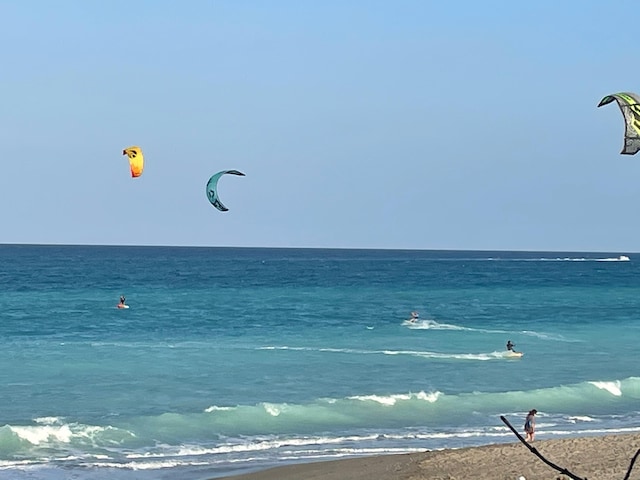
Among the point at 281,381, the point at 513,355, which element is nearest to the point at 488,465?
the point at 281,381

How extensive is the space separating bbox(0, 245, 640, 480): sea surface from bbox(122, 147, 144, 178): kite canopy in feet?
17.3

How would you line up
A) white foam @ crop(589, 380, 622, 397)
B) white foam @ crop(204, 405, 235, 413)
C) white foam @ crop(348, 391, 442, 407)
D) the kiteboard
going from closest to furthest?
1. white foam @ crop(204, 405, 235, 413)
2. white foam @ crop(348, 391, 442, 407)
3. white foam @ crop(589, 380, 622, 397)
4. the kiteboard

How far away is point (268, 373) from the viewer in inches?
1067

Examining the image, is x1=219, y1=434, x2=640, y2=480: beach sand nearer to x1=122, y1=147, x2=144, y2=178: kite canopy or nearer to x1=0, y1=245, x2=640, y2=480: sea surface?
x1=0, y1=245, x2=640, y2=480: sea surface

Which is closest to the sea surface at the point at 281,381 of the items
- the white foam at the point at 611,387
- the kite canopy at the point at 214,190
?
the white foam at the point at 611,387

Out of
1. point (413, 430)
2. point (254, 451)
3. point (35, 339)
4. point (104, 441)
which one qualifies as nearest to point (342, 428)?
point (413, 430)

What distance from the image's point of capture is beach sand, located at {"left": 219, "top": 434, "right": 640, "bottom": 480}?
47.5 ft

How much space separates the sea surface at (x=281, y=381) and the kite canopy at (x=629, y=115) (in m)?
6.19

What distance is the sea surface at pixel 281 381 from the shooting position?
17953 millimetres

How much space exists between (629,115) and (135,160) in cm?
1060

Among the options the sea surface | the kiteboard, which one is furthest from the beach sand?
A: the kiteboard

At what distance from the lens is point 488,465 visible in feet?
49.7

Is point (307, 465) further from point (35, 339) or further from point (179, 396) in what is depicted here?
point (35, 339)

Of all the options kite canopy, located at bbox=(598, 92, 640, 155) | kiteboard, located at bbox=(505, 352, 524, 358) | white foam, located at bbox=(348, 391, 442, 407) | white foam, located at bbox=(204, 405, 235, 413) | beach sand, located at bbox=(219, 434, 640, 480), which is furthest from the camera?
kiteboard, located at bbox=(505, 352, 524, 358)
